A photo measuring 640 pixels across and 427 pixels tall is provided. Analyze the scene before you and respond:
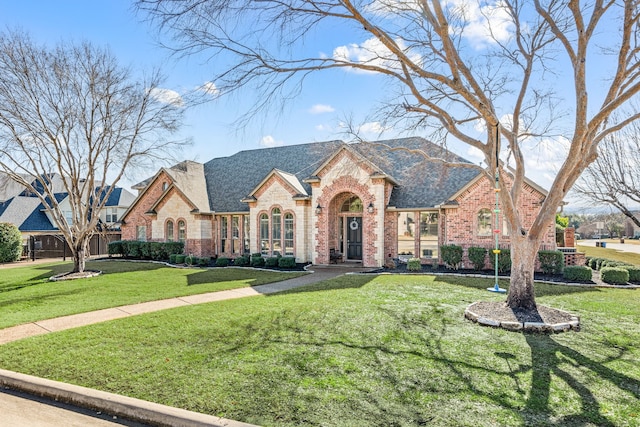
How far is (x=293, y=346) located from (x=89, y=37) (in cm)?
1500

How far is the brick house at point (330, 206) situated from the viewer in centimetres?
1628

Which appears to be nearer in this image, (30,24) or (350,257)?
A: (30,24)

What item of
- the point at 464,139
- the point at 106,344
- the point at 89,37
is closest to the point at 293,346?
the point at 106,344

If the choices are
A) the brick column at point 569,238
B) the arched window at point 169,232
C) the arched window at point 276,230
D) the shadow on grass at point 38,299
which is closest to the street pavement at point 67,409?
the shadow on grass at point 38,299

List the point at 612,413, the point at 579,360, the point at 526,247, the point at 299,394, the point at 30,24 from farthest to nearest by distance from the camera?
the point at 30,24, the point at 526,247, the point at 579,360, the point at 299,394, the point at 612,413

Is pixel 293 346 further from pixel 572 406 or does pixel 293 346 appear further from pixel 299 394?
pixel 572 406

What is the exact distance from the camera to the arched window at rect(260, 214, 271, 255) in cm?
2011

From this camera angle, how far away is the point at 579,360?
5566 mm

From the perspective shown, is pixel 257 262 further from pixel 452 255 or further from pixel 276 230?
pixel 452 255

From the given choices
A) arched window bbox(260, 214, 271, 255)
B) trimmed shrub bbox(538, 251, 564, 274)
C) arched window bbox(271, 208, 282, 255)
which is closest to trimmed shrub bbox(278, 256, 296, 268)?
arched window bbox(271, 208, 282, 255)

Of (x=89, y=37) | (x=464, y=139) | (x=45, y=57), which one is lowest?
(x=464, y=139)

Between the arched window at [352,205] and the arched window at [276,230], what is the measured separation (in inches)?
139

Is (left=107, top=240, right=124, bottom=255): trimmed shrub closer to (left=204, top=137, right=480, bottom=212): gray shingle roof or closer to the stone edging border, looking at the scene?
(left=204, top=137, right=480, bottom=212): gray shingle roof

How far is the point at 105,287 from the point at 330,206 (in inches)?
417
